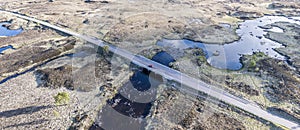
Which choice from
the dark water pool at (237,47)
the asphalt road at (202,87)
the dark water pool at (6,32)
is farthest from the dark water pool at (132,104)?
the dark water pool at (6,32)

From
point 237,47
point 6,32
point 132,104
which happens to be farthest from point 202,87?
point 6,32

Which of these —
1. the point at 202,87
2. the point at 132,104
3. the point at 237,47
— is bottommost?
the point at 132,104

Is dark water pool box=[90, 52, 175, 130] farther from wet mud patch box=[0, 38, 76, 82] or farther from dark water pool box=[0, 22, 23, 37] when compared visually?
dark water pool box=[0, 22, 23, 37]

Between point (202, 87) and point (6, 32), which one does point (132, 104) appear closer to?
point (202, 87)

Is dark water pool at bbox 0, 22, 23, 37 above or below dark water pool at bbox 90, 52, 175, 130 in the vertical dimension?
above

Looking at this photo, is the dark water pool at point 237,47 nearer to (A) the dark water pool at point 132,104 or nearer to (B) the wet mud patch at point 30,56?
(A) the dark water pool at point 132,104

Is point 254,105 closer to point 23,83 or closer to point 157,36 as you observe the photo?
point 157,36

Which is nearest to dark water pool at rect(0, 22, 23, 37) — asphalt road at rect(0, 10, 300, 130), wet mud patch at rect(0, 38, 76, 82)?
wet mud patch at rect(0, 38, 76, 82)

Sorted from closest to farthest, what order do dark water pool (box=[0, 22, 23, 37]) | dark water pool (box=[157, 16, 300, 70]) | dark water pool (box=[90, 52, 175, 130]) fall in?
dark water pool (box=[90, 52, 175, 130])
dark water pool (box=[157, 16, 300, 70])
dark water pool (box=[0, 22, 23, 37])
